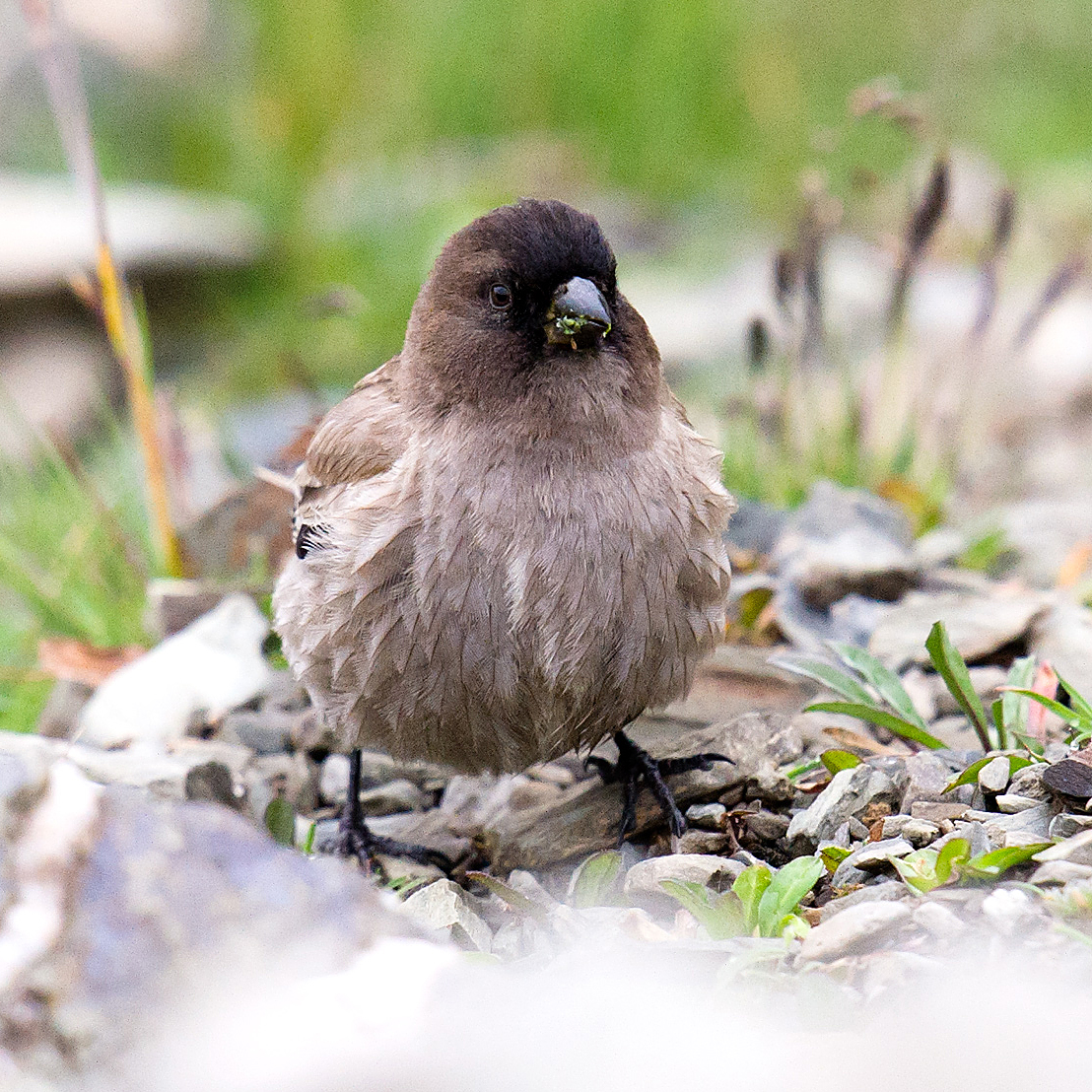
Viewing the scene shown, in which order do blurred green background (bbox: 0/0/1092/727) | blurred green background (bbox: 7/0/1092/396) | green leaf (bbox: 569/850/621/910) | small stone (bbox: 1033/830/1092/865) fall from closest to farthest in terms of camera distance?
small stone (bbox: 1033/830/1092/865) → green leaf (bbox: 569/850/621/910) → blurred green background (bbox: 0/0/1092/727) → blurred green background (bbox: 7/0/1092/396)

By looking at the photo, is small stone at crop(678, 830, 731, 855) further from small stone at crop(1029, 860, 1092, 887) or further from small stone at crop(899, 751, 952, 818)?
small stone at crop(1029, 860, 1092, 887)

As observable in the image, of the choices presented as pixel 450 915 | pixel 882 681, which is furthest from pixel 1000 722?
pixel 450 915

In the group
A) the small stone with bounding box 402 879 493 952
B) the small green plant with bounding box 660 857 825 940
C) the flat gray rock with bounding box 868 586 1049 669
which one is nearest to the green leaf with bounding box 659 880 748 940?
the small green plant with bounding box 660 857 825 940

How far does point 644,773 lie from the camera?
3031 mm

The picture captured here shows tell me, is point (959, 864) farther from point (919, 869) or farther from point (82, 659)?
point (82, 659)

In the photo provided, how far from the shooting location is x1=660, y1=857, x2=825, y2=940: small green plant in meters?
2.21

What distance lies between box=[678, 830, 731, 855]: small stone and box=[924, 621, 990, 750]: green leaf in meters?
0.50

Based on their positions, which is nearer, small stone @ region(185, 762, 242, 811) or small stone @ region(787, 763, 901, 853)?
small stone @ region(787, 763, 901, 853)

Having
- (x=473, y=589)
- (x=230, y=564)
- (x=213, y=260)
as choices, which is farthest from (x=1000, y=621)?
(x=213, y=260)

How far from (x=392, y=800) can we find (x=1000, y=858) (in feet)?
5.90

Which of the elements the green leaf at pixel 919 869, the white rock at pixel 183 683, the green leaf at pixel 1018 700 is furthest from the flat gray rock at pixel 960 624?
the white rock at pixel 183 683

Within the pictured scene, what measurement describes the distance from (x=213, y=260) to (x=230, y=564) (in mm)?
4705

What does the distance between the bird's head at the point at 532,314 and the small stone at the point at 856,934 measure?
1.20m

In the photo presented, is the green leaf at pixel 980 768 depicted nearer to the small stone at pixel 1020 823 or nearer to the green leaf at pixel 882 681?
the small stone at pixel 1020 823
